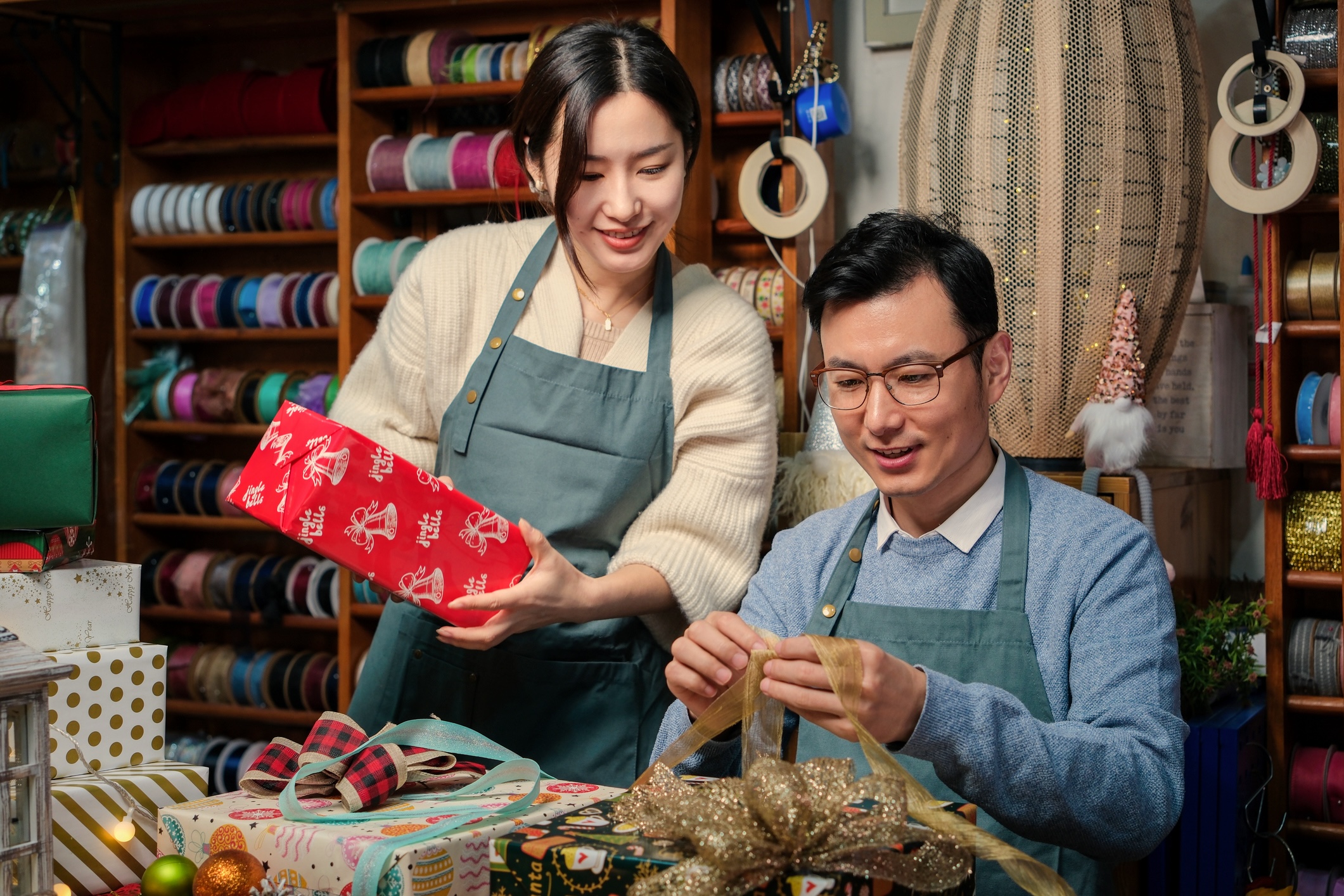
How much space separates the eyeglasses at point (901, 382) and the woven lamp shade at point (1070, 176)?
781 mm

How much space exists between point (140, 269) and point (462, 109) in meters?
1.26

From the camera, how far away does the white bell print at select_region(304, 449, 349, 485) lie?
1.39 m

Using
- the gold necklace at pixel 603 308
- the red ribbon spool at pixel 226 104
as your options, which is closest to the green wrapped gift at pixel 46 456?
the gold necklace at pixel 603 308

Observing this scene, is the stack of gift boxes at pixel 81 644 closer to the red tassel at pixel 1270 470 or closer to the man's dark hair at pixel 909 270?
the man's dark hair at pixel 909 270

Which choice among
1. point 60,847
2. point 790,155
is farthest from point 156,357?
point 60,847

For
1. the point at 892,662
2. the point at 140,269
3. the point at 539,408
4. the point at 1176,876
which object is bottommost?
the point at 1176,876

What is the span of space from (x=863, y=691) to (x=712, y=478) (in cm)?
78

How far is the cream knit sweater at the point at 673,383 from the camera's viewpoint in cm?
177

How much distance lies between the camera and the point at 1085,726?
118cm

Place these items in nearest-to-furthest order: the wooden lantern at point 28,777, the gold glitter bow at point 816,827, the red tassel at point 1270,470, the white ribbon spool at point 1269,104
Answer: the gold glitter bow at point 816,827 < the wooden lantern at point 28,777 < the white ribbon spool at point 1269,104 < the red tassel at point 1270,470

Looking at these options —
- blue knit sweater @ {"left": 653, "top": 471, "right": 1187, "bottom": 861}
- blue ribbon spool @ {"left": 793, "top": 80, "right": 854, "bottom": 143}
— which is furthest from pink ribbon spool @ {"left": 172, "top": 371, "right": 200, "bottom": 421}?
blue knit sweater @ {"left": 653, "top": 471, "right": 1187, "bottom": 861}

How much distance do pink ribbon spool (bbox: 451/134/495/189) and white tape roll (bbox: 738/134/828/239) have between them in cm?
85

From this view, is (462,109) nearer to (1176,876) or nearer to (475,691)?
(475,691)

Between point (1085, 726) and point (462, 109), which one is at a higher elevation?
point (462, 109)
